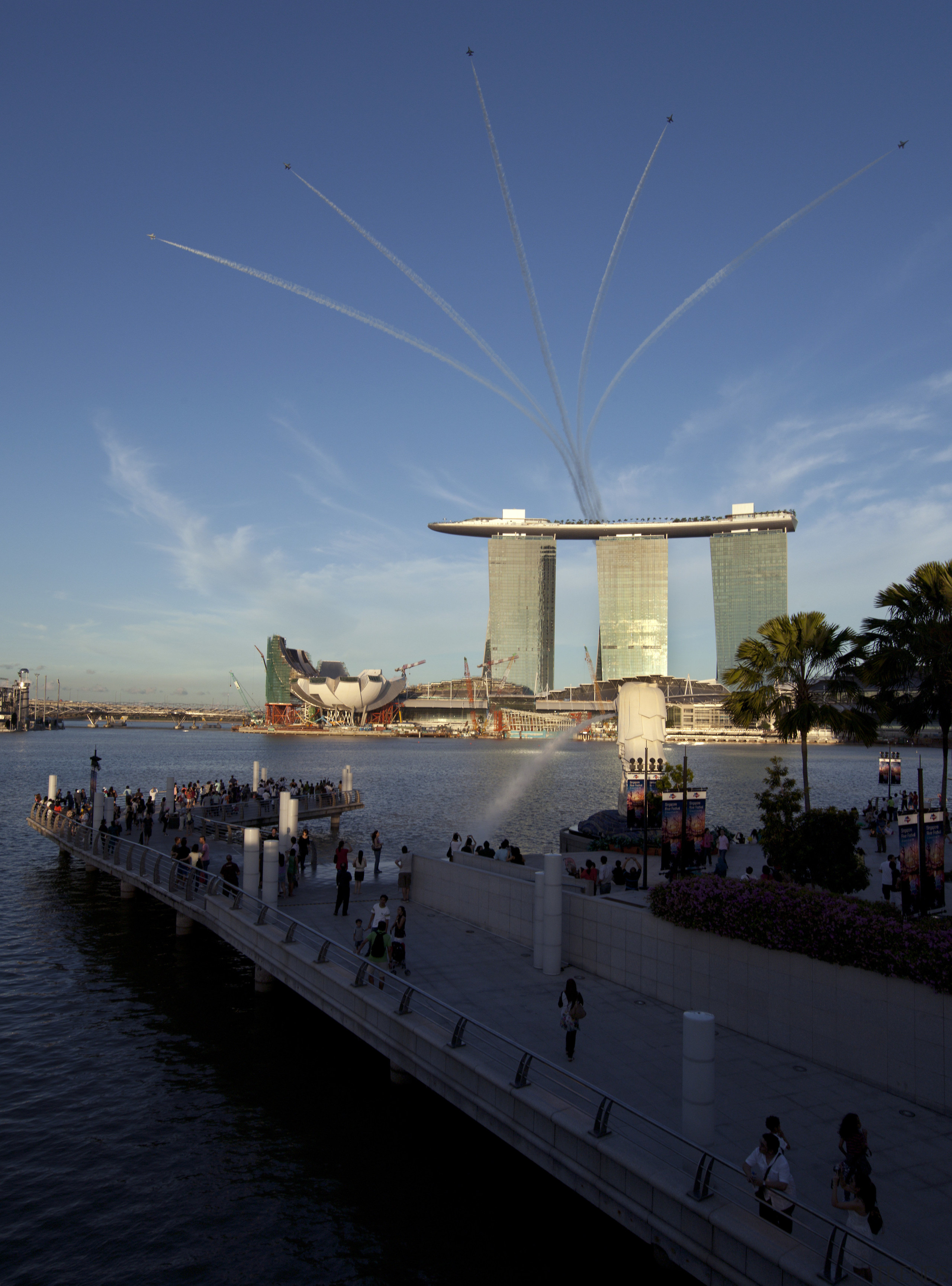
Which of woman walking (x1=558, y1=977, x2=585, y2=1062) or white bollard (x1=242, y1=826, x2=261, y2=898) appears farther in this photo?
white bollard (x1=242, y1=826, x2=261, y2=898)

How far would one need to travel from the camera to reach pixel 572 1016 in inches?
436

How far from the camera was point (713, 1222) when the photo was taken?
757 centimetres

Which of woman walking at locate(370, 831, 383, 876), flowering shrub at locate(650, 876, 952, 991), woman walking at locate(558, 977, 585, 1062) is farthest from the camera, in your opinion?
woman walking at locate(370, 831, 383, 876)

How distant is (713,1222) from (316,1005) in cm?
910

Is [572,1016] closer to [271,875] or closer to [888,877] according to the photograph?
[271,875]

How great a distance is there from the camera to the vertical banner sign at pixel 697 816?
22.8m

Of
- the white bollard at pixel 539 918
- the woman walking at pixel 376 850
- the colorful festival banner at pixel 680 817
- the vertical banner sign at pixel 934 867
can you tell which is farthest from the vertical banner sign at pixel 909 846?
the woman walking at pixel 376 850

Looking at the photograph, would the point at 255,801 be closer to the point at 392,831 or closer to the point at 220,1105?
the point at 392,831

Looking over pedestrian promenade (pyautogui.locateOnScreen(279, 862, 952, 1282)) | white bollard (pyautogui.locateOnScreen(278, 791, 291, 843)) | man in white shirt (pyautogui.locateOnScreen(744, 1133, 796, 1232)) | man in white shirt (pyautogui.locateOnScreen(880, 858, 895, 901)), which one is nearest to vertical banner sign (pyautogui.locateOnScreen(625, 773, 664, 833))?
man in white shirt (pyautogui.locateOnScreen(880, 858, 895, 901))

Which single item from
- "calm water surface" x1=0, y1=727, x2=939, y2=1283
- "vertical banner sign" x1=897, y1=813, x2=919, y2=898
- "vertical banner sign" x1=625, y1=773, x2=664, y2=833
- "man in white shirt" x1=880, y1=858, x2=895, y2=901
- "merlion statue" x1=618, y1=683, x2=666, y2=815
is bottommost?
"calm water surface" x1=0, y1=727, x2=939, y2=1283

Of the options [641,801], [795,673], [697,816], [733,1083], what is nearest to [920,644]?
[795,673]

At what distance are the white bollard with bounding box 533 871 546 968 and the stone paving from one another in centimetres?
28

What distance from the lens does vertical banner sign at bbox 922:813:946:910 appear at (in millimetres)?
14164

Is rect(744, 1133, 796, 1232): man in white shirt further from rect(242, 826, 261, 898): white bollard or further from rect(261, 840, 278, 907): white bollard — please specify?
rect(242, 826, 261, 898): white bollard
